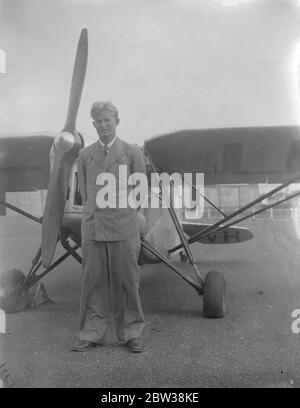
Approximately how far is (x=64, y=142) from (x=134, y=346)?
157 cm

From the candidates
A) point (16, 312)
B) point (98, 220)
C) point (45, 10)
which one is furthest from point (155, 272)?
point (45, 10)

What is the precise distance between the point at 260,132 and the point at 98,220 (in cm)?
200

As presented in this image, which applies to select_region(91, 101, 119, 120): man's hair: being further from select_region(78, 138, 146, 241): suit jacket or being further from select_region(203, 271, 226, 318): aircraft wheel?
select_region(203, 271, 226, 318): aircraft wheel

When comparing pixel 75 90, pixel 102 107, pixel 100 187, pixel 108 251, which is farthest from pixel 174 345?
pixel 75 90

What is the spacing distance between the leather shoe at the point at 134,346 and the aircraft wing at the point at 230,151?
196cm

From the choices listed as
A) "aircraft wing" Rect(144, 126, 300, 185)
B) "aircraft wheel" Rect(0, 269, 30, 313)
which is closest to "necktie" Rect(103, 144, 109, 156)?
"aircraft wing" Rect(144, 126, 300, 185)

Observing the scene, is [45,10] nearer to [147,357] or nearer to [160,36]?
[160,36]

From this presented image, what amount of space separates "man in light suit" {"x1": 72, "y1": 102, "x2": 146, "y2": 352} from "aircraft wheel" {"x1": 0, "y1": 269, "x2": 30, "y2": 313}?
126 centimetres

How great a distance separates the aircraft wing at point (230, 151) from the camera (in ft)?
14.2

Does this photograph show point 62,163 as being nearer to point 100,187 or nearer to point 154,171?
point 100,187

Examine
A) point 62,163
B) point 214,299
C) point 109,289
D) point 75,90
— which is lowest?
point 214,299

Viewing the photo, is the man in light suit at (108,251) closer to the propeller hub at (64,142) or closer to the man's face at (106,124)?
the man's face at (106,124)

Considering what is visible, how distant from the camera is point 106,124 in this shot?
10.2 feet
